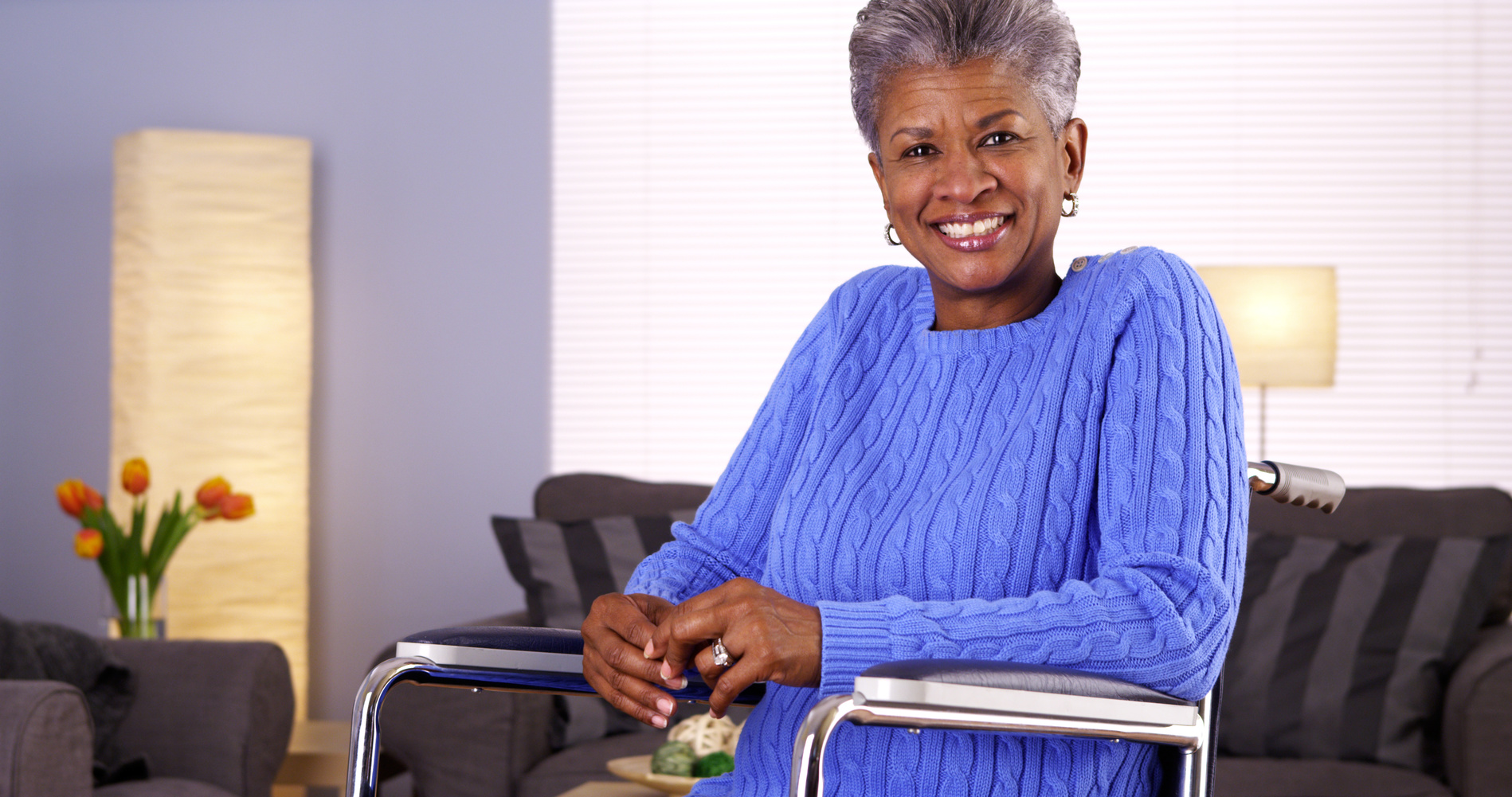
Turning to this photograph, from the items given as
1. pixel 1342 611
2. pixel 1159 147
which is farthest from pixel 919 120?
pixel 1159 147

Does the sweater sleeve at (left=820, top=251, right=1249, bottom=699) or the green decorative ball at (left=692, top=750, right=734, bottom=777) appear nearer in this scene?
the sweater sleeve at (left=820, top=251, right=1249, bottom=699)

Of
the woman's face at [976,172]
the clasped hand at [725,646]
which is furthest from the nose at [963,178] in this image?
the clasped hand at [725,646]

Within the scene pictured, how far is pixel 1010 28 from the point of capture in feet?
3.80

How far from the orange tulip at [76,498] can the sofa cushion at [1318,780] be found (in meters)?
2.52

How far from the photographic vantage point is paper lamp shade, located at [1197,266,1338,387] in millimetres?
3086

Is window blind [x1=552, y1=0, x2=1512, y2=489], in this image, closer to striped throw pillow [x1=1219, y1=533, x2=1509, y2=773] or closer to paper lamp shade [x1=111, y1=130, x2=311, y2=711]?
paper lamp shade [x1=111, y1=130, x2=311, y2=711]

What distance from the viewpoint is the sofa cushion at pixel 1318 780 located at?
2225 millimetres

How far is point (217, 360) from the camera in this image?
3.46 m

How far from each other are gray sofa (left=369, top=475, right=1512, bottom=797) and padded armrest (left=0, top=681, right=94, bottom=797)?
514 mm

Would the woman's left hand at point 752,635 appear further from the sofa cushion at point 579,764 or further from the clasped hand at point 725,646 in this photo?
the sofa cushion at point 579,764

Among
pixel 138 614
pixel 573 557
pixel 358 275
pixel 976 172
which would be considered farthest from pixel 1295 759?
pixel 358 275

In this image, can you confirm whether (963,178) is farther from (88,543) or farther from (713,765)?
(88,543)

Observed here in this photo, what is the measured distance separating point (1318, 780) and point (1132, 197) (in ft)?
6.13

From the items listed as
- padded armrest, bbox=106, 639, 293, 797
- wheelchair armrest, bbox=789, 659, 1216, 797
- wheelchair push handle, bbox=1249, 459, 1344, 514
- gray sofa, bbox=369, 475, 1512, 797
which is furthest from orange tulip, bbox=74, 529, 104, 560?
wheelchair push handle, bbox=1249, 459, 1344, 514
